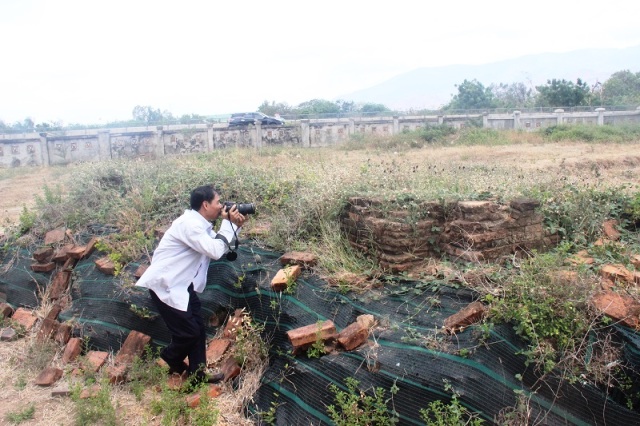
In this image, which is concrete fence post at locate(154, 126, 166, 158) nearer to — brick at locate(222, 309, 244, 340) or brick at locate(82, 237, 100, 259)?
brick at locate(82, 237, 100, 259)

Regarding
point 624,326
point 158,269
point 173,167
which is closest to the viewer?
point 624,326

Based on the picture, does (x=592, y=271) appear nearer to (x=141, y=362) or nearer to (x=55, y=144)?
(x=141, y=362)

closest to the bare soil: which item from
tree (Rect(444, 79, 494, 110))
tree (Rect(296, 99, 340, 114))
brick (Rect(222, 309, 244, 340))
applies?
brick (Rect(222, 309, 244, 340))

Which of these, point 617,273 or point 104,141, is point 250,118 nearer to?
point 104,141

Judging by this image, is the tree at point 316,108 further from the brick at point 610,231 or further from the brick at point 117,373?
the brick at point 117,373

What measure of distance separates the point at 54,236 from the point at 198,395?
3.70m

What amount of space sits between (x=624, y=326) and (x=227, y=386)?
2.96 m

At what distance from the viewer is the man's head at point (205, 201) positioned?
14.2 ft

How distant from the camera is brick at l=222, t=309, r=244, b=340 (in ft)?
15.5

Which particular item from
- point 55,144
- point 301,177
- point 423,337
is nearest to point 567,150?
point 301,177

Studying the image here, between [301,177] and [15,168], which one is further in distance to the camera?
[15,168]

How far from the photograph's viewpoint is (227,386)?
4.37 m

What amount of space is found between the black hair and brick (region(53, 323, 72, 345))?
230 centimetres

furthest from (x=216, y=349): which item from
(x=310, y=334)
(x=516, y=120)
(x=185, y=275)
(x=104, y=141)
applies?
(x=516, y=120)
